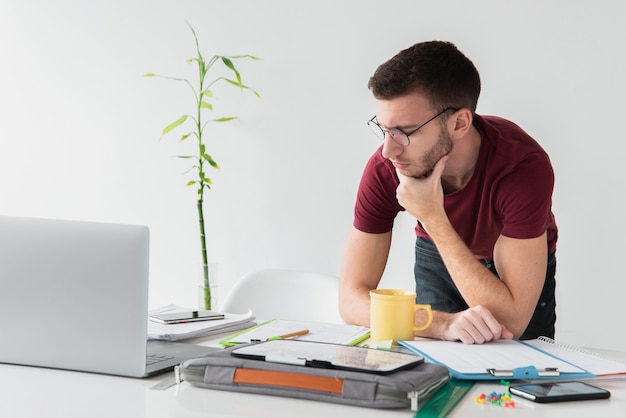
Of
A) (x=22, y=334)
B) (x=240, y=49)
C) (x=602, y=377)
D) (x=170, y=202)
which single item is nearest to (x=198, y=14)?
(x=240, y=49)

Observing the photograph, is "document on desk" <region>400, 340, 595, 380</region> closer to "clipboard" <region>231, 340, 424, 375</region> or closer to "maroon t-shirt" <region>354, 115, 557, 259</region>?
"clipboard" <region>231, 340, 424, 375</region>

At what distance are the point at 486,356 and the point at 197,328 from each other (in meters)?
0.62

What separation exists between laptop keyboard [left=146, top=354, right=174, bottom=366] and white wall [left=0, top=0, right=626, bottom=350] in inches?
77.7

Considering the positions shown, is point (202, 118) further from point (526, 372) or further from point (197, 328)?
point (526, 372)

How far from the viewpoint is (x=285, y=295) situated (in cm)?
245

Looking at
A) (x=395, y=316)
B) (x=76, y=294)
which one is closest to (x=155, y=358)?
(x=76, y=294)

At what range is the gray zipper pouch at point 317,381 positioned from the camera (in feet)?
4.08

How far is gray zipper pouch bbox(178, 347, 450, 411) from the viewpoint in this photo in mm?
1243

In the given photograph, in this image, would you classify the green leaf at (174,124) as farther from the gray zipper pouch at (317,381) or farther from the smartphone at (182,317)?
the gray zipper pouch at (317,381)

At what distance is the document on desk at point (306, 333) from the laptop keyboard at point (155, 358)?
15 cm

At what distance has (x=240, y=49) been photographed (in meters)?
3.63

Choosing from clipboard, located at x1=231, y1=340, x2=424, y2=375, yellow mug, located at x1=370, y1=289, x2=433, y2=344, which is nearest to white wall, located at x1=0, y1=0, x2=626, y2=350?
yellow mug, located at x1=370, y1=289, x2=433, y2=344

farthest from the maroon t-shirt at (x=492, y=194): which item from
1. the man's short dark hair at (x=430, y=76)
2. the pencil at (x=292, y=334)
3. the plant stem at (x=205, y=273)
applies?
the plant stem at (x=205, y=273)

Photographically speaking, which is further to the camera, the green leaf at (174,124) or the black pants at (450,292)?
the green leaf at (174,124)
